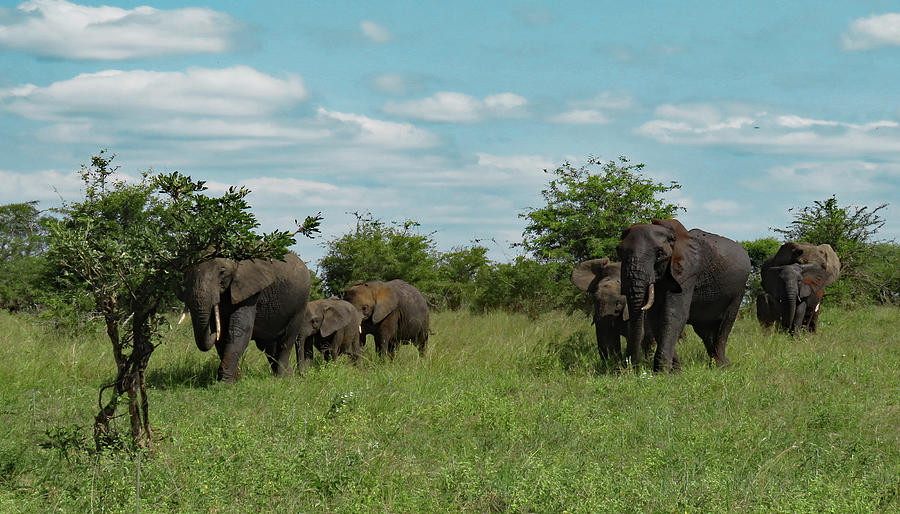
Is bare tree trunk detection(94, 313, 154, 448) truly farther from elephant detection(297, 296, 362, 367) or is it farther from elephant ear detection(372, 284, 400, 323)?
elephant ear detection(372, 284, 400, 323)

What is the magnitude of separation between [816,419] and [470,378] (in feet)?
14.5

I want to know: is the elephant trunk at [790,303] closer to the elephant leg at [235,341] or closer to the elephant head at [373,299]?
the elephant head at [373,299]

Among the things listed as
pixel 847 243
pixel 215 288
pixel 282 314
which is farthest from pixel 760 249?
pixel 215 288

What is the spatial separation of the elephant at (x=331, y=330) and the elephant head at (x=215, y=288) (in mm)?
1602

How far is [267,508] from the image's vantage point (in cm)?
639

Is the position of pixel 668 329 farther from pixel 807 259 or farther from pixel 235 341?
pixel 807 259

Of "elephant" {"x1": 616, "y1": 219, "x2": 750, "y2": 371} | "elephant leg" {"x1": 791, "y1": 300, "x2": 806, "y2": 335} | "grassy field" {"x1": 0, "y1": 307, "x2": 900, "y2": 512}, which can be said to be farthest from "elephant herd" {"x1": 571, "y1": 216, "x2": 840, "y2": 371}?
"elephant leg" {"x1": 791, "y1": 300, "x2": 806, "y2": 335}

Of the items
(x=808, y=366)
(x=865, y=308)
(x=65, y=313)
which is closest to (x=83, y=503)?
(x=808, y=366)

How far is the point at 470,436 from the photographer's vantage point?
8625 millimetres

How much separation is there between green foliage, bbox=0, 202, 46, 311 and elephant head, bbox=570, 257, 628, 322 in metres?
15.6

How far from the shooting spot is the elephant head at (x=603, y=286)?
43.0 ft

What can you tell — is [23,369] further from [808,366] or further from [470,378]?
[808,366]

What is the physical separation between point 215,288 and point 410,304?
5.12 metres

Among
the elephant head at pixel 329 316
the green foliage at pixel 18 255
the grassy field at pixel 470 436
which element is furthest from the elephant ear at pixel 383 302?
the green foliage at pixel 18 255
